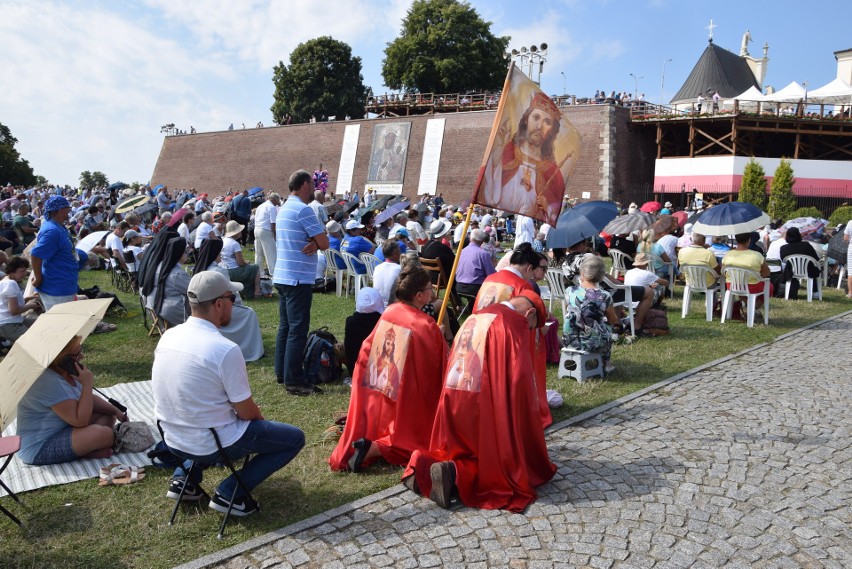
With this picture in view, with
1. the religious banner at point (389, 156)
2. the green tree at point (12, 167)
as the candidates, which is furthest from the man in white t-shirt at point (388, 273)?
the green tree at point (12, 167)

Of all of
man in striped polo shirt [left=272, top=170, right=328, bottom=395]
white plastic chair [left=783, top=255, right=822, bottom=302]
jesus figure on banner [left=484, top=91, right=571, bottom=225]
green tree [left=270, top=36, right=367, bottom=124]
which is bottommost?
man in striped polo shirt [left=272, top=170, right=328, bottom=395]

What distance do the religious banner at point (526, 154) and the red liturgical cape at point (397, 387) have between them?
41.0 inches

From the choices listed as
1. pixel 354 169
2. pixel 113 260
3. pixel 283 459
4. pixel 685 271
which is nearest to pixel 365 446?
pixel 283 459

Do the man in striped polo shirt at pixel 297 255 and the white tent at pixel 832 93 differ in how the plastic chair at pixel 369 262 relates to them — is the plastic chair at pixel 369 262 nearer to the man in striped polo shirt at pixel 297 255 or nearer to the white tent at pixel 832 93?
the man in striped polo shirt at pixel 297 255

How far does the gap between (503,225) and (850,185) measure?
1687 cm

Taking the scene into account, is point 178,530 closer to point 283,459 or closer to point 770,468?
point 283,459

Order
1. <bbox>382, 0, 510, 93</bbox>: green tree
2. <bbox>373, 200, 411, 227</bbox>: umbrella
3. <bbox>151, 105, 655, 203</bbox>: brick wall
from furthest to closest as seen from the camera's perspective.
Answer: <bbox>382, 0, 510, 93</bbox>: green tree < <bbox>151, 105, 655, 203</bbox>: brick wall < <bbox>373, 200, 411, 227</bbox>: umbrella

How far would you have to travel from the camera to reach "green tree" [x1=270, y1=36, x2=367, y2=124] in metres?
55.3

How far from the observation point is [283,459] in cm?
386

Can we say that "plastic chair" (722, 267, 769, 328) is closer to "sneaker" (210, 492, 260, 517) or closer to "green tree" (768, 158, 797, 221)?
"sneaker" (210, 492, 260, 517)

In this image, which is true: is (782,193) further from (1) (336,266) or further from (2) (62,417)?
(2) (62,417)

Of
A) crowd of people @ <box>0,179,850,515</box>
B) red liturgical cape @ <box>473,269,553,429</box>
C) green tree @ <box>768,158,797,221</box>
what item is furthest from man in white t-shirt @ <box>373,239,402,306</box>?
green tree @ <box>768,158,797,221</box>

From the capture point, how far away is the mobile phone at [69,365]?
4.31m

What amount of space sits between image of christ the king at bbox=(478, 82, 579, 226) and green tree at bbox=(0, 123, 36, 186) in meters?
57.9
